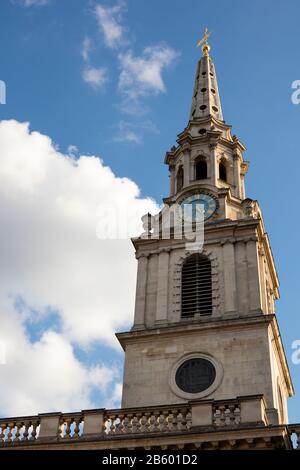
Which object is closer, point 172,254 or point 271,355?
point 271,355

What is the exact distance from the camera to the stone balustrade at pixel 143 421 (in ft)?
75.2

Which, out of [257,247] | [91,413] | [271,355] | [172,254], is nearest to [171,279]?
[172,254]

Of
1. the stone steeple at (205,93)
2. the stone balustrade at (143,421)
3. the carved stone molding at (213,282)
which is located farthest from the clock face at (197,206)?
the stone balustrade at (143,421)

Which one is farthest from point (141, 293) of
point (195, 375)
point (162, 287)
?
point (195, 375)

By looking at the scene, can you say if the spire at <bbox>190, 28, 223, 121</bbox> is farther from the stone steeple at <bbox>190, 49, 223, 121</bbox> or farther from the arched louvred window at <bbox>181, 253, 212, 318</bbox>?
Result: the arched louvred window at <bbox>181, 253, 212, 318</bbox>

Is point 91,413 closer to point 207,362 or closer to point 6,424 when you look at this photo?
point 6,424

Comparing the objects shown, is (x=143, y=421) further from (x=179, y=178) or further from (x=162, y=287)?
(x=179, y=178)

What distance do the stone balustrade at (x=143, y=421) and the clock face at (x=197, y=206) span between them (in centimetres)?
1388
